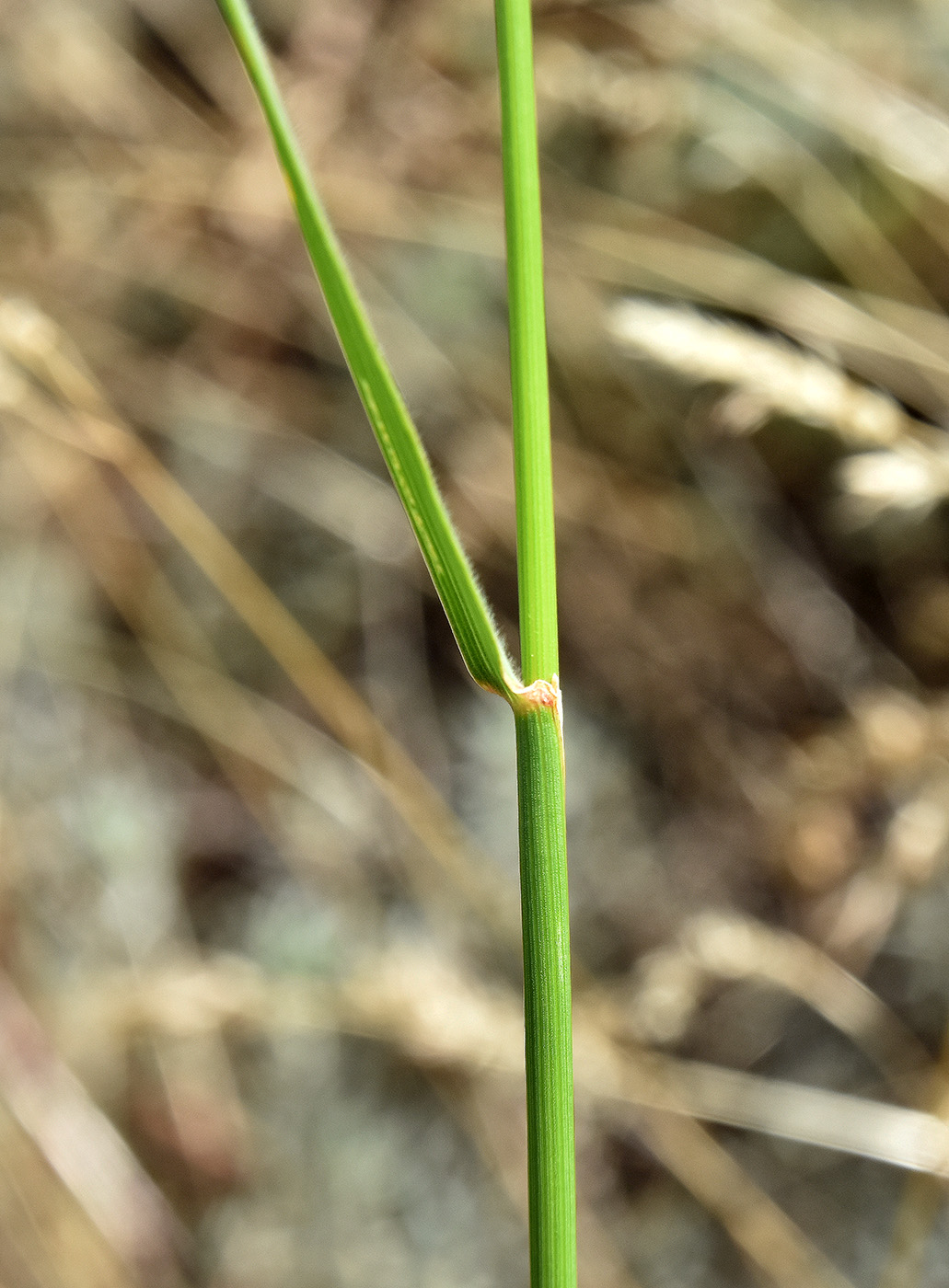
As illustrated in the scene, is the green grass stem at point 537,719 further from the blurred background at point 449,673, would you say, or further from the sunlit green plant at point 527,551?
the blurred background at point 449,673

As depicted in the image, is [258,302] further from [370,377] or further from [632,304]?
[370,377]

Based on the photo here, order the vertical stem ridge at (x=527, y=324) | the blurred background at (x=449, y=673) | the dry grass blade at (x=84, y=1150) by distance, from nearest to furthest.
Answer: the vertical stem ridge at (x=527, y=324) < the blurred background at (x=449, y=673) < the dry grass blade at (x=84, y=1150)

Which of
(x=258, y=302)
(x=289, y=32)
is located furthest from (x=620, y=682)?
(x=289, y=32)

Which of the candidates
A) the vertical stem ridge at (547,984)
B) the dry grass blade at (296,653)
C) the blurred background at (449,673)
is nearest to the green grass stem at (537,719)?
the vertical stem ridge at (547,984)

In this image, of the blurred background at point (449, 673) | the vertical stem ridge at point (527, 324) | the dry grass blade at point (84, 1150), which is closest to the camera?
the vertical stem ridge at point (527, 324)

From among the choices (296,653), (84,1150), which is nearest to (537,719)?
(296,653)

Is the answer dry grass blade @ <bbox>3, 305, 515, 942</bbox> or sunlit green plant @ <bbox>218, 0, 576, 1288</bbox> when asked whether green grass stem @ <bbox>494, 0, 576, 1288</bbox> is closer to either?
sunlit green plant @ <bbox>218, 0, 576, 1288</bbox>

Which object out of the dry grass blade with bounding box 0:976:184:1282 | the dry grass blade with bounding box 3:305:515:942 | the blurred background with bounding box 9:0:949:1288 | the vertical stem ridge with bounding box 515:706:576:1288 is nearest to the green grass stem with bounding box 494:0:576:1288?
the vertical stem ridge with bounding box 515:706:576:1288

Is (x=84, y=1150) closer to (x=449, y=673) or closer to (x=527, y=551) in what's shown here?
(x=449, y=673)

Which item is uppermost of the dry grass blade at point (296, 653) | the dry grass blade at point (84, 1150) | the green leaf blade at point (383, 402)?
the dry grass blade at point (296, 653)
